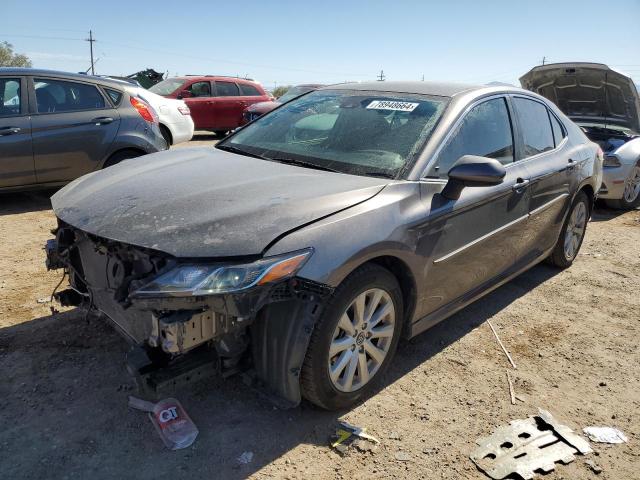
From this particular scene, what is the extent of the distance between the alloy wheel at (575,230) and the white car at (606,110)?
8.95 feet

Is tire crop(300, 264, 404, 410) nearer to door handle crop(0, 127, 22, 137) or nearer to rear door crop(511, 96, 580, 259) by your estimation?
rear door crop(511, 96, 580, 259)

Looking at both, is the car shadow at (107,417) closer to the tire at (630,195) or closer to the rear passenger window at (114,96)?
the rear passenger window at (114,96)

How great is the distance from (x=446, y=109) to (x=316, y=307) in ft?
5.36

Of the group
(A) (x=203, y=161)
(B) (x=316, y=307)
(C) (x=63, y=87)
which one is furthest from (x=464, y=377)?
(C) (x=63, y=87)

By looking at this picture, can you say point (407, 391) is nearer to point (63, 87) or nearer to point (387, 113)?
point (387, 113)

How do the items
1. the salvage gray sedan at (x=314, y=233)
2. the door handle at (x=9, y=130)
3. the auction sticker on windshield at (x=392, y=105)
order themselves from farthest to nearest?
the door handle at (x=9, y=130)
the auction sticker on windshield at (x=392, y=105)
the salvage gray sedan at (x=314, y=233)

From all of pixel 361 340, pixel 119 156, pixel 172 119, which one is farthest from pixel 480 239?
pixel 172 119

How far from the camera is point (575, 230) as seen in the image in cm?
509

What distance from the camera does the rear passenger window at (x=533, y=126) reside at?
402 centimetres

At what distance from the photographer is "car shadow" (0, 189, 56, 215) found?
6380 millimetres

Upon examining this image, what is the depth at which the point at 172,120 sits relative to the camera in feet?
29.3

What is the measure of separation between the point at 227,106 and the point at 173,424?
12.9 m

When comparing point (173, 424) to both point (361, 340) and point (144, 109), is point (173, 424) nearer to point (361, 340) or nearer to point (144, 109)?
point (361, 340)

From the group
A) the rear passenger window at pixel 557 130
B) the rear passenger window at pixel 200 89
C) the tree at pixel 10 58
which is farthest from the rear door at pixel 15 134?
the tree at pixel 10 58
